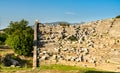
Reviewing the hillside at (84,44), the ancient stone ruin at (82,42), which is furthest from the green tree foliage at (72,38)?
the hillside at (84,44)

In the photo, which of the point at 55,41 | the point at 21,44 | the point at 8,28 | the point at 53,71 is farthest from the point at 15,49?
the point at 8,28

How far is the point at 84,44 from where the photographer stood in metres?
26.5

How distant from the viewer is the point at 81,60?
82.7 ft

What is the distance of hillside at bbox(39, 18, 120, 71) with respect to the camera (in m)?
25.1

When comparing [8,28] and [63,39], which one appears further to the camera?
[8,28]

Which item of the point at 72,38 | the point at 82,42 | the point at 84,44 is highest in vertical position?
the point at 72,38

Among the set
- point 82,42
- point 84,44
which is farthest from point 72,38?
point 84,44

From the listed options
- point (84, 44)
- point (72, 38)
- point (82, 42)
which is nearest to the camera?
point (84, 44)

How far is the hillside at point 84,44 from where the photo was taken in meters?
25.1

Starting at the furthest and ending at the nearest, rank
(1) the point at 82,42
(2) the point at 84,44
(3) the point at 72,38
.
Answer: (3) the point at 72,38 < (1) the point at 82,42 < (2) the point at 84,44

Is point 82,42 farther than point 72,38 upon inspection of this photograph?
No

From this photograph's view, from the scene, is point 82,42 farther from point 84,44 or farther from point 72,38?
point 72,38

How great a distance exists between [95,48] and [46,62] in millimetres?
3736

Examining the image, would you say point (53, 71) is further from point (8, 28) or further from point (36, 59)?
point (8, 28)
